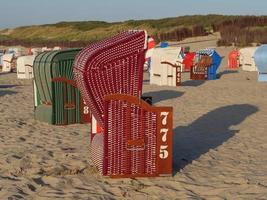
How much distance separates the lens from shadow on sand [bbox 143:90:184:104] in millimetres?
13423

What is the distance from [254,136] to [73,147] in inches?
114

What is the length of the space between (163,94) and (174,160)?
26.4 ft

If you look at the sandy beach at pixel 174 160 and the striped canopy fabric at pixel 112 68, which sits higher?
the striped canopy fabric at pixel 112 68

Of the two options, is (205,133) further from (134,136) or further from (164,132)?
(134,136)

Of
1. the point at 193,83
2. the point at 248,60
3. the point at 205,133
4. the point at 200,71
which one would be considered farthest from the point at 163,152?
the point at 248,60

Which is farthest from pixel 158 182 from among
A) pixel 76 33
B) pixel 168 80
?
pixel 76 33

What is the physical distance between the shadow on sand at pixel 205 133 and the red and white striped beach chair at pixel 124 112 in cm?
52

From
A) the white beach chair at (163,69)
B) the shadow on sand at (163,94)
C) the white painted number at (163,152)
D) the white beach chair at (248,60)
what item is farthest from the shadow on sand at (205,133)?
the white beach chair at (248,60)

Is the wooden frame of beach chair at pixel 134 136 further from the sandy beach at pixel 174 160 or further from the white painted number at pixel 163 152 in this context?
the sandy beach at pixel 174 160

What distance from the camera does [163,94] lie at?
14461 mm

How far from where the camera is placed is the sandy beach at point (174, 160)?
506 centimetres

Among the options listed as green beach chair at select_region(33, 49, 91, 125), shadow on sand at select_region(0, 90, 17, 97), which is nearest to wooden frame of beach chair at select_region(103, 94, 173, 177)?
green beach chair at select_region(33, 49, 91, 125)

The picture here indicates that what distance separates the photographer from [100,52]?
5547 mm

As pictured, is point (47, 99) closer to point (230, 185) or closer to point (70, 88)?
point (70, 88)
